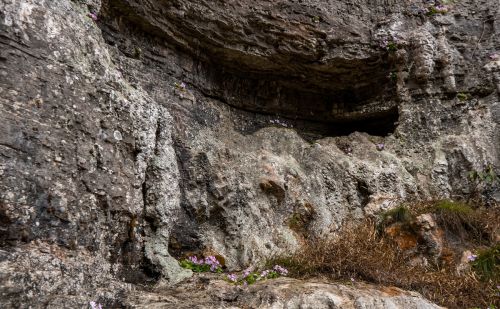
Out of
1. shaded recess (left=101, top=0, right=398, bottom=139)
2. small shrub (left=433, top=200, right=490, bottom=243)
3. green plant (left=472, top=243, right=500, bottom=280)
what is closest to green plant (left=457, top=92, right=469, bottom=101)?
shaded recess (left=101, top=0, right=398, bottom=139)

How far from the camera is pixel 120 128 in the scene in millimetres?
4230

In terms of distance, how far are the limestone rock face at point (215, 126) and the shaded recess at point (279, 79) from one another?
1.0 inches

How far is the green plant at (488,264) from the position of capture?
5105 mm

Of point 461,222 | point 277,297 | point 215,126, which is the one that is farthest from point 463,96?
point 277,297

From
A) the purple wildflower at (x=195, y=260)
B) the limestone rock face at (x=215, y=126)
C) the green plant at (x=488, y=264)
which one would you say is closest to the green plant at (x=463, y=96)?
the limestone rock face at (x=215, y=126)

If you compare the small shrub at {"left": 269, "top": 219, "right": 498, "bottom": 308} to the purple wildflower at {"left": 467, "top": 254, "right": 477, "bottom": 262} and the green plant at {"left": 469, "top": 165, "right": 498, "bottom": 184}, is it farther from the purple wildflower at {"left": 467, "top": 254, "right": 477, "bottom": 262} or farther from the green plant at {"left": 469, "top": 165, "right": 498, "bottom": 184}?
the green plant at {"left": 469, "top": 165, "right": 498, "bottom": 184}

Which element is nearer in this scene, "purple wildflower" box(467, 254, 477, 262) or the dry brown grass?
the dry brown grass

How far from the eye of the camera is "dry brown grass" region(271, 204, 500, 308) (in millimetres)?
4566

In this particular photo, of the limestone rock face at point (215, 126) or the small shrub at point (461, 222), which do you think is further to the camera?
the small shrub at point (461, 222)

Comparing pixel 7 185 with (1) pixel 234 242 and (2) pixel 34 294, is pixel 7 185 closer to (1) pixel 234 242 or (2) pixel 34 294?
(2) pixel 34 294

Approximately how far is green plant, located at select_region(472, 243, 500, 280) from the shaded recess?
10.7 feet

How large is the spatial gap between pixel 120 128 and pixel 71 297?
1.57 metres

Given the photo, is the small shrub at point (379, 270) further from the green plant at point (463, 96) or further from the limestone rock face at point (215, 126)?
the green plant at point (463, 96)

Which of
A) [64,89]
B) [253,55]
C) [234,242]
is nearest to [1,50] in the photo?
[64,89]
